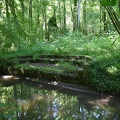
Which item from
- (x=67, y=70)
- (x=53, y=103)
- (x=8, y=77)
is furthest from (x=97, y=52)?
(x=53, y=103)

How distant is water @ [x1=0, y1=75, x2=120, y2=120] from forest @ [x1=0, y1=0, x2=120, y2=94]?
0.88m

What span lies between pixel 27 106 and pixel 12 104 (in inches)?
23.5

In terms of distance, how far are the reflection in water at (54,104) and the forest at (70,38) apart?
0.91 metres

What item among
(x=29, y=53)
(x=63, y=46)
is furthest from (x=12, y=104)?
(x=63, y=46)

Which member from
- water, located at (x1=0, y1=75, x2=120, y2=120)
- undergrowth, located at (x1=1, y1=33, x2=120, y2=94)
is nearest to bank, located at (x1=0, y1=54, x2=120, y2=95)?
undergrowth, located at (x1=1, y1=33, x2=120, y2=94)

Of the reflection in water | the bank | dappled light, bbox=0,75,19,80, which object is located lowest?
the reflection in water

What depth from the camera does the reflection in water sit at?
7160 millimetres

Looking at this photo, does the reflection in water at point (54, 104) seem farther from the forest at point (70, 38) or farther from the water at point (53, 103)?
the forest at point (70, 38)

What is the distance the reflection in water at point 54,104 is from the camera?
7160 millimetres

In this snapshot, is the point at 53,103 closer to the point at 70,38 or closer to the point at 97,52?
the point at 97,52

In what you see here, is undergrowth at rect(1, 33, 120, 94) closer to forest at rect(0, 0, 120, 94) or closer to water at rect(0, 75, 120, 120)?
forest at rect(0, 0, 120, 94)

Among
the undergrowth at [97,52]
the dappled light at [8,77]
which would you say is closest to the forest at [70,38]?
the undergrowth at [97,52]

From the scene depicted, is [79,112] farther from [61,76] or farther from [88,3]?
[88,3]

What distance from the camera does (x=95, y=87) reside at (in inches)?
369
